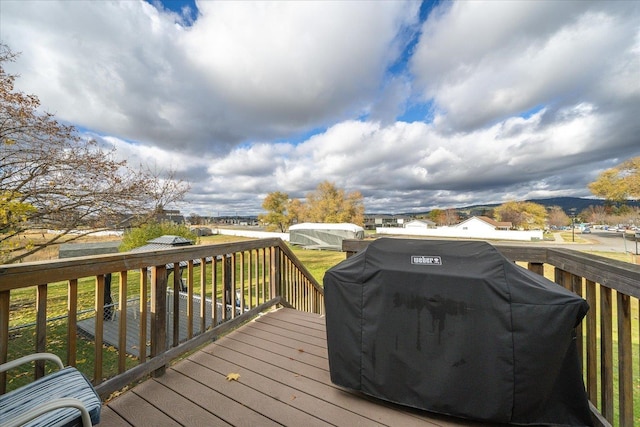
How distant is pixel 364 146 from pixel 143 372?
2601 centimetres

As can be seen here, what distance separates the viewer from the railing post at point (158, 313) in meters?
1.91

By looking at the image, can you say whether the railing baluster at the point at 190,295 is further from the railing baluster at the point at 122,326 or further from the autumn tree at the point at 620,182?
the autumn tree at the point at 620,182

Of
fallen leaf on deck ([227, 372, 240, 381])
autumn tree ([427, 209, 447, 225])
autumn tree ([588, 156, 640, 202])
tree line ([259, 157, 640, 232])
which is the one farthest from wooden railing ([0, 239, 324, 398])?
autumn tree ([427, 209, 447, 225])

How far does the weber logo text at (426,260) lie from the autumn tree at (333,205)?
34580 mm

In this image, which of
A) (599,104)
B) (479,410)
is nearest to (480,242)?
(479,410)

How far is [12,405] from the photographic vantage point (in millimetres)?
1012

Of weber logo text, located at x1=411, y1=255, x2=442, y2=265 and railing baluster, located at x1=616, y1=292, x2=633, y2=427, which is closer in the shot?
railing baluster, located at x1=616, y1=292, x2=633, y2=427

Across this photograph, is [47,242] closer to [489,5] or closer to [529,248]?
[529,248]

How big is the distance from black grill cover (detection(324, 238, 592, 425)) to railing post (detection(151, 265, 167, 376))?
131 centimetres

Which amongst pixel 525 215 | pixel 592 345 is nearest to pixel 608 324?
pixel 592 345

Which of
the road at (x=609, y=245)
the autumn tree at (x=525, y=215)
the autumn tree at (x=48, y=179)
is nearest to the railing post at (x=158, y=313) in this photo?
the autumn tree at (x=48, y=179)

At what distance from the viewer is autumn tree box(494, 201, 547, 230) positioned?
47.0 meters

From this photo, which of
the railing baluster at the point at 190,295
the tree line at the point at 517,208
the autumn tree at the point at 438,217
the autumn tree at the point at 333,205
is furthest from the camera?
the autumn tree at the point at 438,217

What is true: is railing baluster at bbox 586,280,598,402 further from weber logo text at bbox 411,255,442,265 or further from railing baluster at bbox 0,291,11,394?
railing baluster at bbox 0,291,11,394
